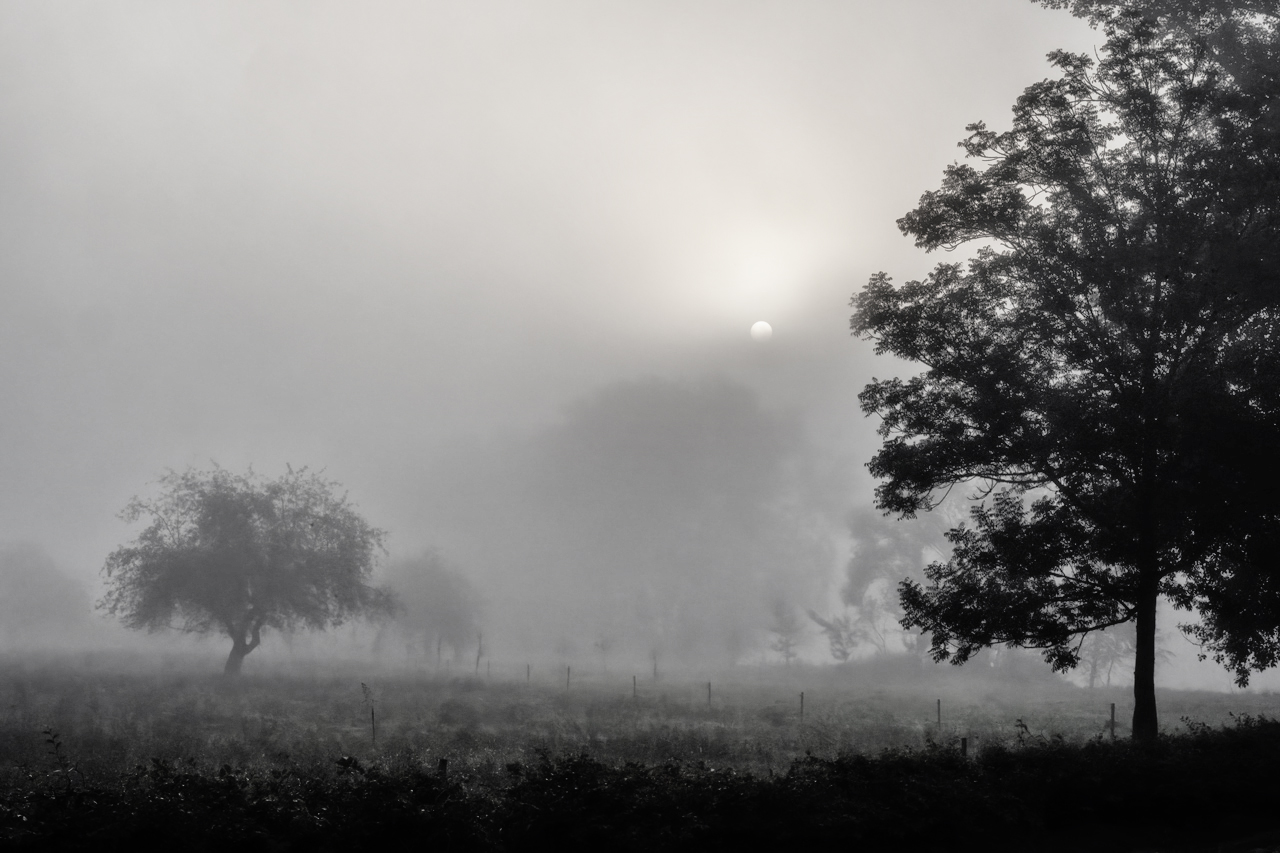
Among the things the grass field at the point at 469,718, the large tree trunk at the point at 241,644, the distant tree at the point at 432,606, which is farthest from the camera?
the distant tree at the point at 432,606

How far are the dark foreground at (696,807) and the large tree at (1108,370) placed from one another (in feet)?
15.1

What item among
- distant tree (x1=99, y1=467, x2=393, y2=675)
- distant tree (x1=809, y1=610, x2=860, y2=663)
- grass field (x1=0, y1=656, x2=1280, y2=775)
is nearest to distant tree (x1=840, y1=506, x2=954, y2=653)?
distant tree (x1=809, y1=610, x2=860, y2=663)

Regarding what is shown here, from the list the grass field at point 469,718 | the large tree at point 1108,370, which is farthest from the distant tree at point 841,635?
the large tree at point 1108,370

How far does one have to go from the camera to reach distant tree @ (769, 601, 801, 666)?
93.1 m

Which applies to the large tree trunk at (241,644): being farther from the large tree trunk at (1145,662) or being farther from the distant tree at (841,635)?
the distant tree at (841,635)

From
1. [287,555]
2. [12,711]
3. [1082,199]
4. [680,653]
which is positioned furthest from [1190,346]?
[680,653]

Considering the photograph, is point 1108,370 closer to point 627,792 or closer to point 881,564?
point 627,792

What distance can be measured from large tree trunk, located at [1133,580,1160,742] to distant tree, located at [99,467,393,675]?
41.9 meters

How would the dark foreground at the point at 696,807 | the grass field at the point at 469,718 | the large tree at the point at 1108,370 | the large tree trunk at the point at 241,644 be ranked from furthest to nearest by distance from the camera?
the large tree trunk at the point at 241,644
the grass field at the point at 469,718
the large tree at the point at 1108,370
the dark foreground at the point at 696,807

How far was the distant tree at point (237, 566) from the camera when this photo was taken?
44.9 metres

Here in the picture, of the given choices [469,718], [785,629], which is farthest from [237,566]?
[785,629]

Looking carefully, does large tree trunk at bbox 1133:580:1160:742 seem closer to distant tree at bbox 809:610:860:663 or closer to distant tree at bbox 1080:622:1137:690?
distant tree at bbox 1080:622:1137:690

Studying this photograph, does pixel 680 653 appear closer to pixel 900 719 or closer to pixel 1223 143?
pixel 900 719

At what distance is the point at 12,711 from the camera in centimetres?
2689
